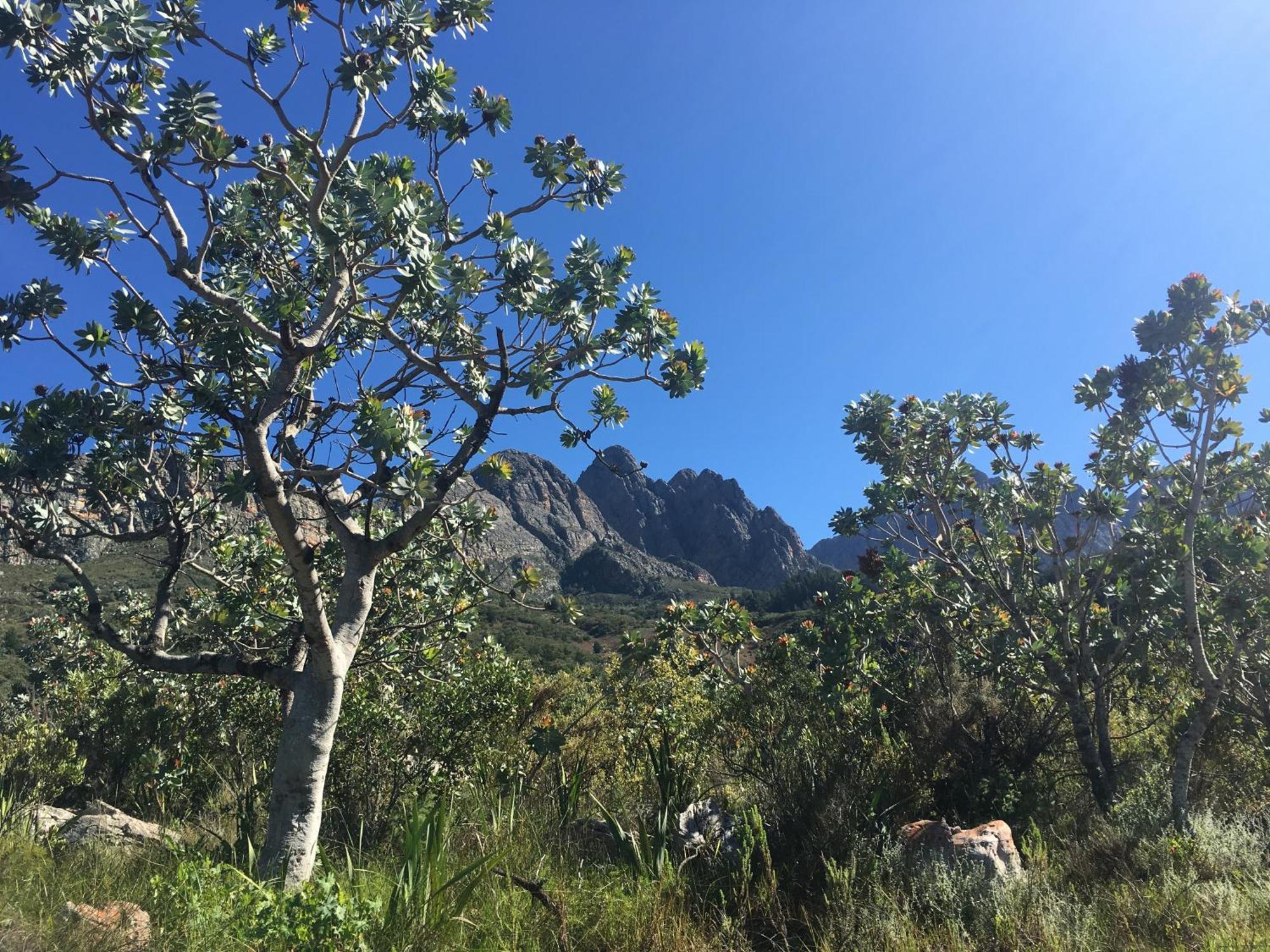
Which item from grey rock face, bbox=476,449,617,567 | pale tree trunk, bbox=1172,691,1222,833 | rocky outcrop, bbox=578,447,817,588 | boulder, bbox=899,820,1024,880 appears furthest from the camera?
rocky outcrop, bbox=578,447,817,588

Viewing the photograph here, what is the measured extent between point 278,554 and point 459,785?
10.1 ft

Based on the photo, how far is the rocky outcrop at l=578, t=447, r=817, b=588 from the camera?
399 feet

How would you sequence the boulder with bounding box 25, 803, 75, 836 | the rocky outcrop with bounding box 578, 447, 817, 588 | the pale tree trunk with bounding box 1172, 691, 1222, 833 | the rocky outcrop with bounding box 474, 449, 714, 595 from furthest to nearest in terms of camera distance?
the rocky outcrop with bounding box 578, 447, 817, 588, the rocky outcrop with bounding box 474, 449, 714, 595, the boulder with bounding box 25, 803, 75, 836, the pale tree trunk with bounding box 1172, 691, 1222, 833

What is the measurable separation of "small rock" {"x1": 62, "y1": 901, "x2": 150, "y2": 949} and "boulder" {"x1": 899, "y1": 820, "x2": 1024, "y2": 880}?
471cm

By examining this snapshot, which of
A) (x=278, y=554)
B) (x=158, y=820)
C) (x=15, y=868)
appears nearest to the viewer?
(x=15, y=868)

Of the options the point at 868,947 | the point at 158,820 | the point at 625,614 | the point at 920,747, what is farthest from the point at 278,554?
the point at 625,614

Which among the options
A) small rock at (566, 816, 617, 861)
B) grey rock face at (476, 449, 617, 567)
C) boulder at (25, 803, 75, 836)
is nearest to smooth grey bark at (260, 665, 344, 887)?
small rock at (566, 816, 617, 861)

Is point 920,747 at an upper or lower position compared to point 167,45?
lower

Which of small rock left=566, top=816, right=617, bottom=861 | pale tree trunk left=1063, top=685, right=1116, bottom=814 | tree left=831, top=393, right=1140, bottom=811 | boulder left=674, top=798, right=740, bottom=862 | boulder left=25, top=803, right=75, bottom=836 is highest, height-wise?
tree left=831, top=393, right=1140, bottom=811

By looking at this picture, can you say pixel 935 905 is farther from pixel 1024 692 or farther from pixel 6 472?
pixel 6 472

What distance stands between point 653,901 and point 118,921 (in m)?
2.74

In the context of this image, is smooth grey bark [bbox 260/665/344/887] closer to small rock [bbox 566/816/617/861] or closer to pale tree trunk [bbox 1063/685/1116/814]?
small rock [bbox 566/816/617/861]

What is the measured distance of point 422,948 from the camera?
10.6ft

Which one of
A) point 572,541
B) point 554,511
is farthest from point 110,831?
point 554,511
